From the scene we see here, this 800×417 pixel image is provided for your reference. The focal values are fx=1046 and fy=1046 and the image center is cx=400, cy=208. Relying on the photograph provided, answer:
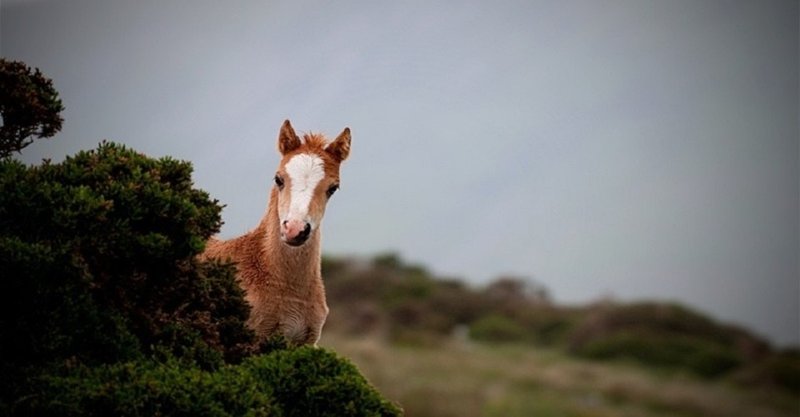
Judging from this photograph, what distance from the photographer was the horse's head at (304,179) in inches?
293

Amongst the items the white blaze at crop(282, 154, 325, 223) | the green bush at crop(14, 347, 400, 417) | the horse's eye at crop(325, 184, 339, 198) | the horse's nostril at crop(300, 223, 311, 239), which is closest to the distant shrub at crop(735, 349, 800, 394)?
the green bush at crop(14, 347, 400, 417)

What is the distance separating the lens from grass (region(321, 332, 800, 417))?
31266mm

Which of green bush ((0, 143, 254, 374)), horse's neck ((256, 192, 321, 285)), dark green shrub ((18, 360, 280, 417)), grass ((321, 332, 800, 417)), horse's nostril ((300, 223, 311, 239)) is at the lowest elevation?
dark green shrub ((18, 360, 280, 417))

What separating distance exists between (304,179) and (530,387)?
2798cm

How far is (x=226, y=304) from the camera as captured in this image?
A: 26.1 feet

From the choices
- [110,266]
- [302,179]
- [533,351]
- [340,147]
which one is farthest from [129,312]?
[533,351]

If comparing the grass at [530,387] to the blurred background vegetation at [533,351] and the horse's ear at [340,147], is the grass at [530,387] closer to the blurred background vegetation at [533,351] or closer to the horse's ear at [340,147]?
the blurred background vegetation at [533,351]

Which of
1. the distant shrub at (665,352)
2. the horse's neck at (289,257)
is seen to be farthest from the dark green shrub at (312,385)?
the distant shrub at (665,352)

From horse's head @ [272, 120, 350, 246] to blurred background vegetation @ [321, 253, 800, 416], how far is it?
2164 cm

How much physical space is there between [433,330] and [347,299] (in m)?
5.47

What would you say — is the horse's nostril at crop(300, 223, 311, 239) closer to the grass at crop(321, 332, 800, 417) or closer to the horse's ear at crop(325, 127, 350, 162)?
the horse's ear at crop(325, 127, 350, 162)

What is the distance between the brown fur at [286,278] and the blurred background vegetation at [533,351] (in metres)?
20.9

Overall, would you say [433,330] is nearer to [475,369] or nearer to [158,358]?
[475,369]

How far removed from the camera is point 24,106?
803 cm
